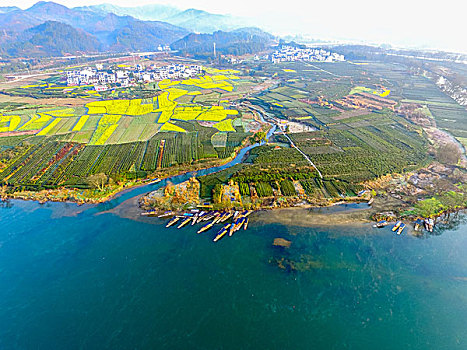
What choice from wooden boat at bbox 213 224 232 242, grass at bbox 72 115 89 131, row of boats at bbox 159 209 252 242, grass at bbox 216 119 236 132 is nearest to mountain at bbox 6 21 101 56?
grass at bbox 72 115 89 131

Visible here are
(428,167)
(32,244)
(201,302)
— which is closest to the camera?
(201,302)

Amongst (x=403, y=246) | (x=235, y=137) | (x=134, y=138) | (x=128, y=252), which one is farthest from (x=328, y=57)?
(x=128, y=252)

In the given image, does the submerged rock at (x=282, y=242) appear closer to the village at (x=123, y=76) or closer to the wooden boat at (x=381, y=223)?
the wooden boat at (x=381, y=223)

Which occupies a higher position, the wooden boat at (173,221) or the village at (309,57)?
the village at (309,57)

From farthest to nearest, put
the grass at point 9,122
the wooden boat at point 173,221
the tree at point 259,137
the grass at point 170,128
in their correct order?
the grass at point 170,128 < the grass at point 9,122 < the tree at point 259,137 < the wooden boat at point 173,221

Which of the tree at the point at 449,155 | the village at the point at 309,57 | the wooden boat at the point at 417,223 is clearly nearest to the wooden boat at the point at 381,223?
the wooden boat at the point at 417,223

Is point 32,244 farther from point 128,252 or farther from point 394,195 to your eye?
point 394,195
